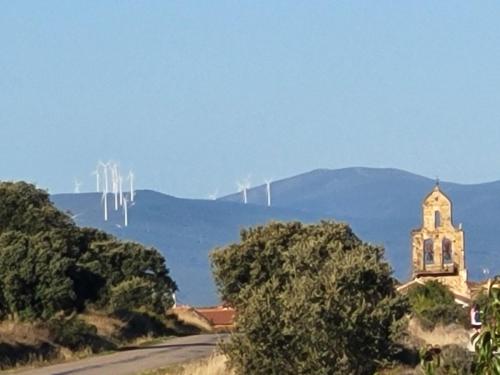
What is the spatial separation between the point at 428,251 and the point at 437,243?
8.44ft

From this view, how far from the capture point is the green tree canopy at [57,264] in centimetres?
4397

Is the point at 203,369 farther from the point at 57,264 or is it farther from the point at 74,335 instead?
the point at 57,264

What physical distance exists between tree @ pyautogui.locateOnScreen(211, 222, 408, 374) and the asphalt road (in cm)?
495

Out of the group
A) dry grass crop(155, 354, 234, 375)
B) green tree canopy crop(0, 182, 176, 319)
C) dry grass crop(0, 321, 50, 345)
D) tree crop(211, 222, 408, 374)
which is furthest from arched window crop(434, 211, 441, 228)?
tree crop(211, 222, 408, 374)

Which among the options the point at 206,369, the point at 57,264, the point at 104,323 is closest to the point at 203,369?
the point at 206,369

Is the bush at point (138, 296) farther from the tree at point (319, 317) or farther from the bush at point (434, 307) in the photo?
the tree at point (319, 317)

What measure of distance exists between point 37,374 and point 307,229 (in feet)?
23.4

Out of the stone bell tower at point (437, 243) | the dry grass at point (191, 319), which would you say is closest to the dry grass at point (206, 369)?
the dry grass at point (191, 319)

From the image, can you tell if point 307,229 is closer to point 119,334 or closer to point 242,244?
point 242,244

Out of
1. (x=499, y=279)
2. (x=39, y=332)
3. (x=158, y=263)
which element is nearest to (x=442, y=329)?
(x=39, y=332)

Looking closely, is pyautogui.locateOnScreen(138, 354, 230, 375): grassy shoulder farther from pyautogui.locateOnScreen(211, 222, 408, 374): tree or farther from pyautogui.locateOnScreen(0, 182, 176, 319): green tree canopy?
pyautogui.locateOnScreen(0, 182, 176, 319): green tree canopy

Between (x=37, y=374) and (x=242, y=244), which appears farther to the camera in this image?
(x=242, y=244)

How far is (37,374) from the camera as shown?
30578mm

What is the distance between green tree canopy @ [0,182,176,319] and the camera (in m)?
44.0
